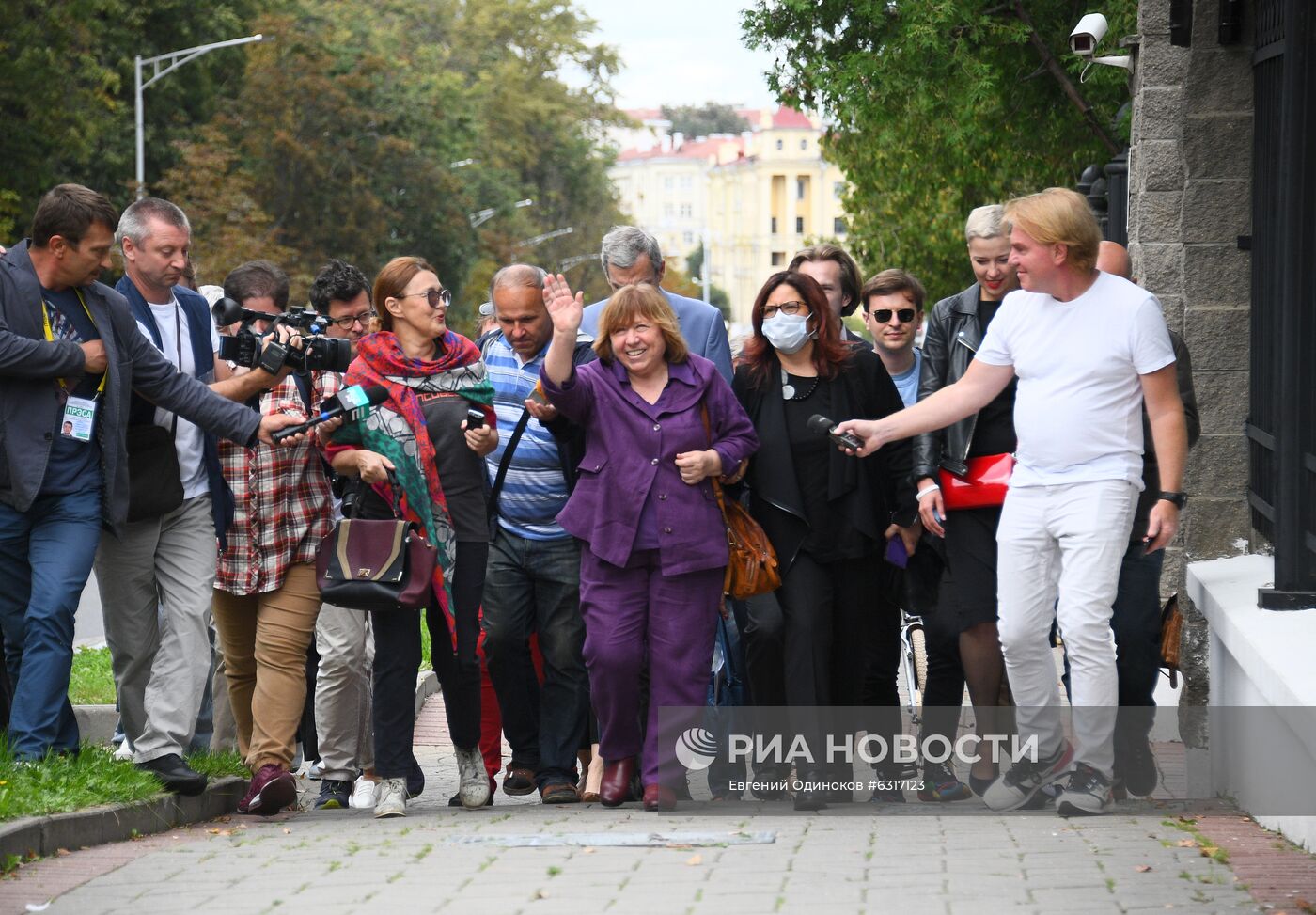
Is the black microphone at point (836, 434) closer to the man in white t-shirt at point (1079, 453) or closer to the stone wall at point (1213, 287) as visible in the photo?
the man in white t-shirt at point (1079, 453)

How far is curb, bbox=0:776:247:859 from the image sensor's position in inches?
225

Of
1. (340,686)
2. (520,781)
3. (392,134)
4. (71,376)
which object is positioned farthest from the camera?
(392,134)

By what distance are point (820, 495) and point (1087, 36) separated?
243 inches

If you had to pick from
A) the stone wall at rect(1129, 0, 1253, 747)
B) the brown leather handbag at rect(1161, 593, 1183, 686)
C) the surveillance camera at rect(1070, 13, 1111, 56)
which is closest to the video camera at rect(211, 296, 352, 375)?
the brown leather handbag at rect(1161, 593, 1183, 686)

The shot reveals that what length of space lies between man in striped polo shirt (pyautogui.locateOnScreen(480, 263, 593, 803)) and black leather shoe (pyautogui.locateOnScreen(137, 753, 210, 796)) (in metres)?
1.23

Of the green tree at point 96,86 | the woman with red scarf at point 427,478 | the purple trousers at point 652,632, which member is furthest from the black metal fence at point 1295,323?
the green tree at point 96,86

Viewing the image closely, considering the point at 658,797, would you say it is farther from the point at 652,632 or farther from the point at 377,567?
the point at 377,567

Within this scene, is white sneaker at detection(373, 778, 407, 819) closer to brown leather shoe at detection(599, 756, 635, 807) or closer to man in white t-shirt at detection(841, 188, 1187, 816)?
brown leather shoe at detection(599, 756, 635, 807)

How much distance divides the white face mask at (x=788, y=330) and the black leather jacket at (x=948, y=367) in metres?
0.54

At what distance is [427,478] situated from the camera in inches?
281

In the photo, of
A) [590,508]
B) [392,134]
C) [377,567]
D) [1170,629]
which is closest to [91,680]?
[377,567]

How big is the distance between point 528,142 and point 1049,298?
231ft

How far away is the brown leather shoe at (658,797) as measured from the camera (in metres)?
6.84

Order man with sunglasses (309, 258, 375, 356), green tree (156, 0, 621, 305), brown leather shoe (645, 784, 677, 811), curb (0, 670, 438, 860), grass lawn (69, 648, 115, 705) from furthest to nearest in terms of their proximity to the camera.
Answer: green tree (156, 0, 621, 305)
grass lawn (69, 648, 115, 705)
man with sunglasses (309, 258, 375, 356)
brown leather shoe (645, 784, 677, 811)
curb (0, 670, 438, 860)
